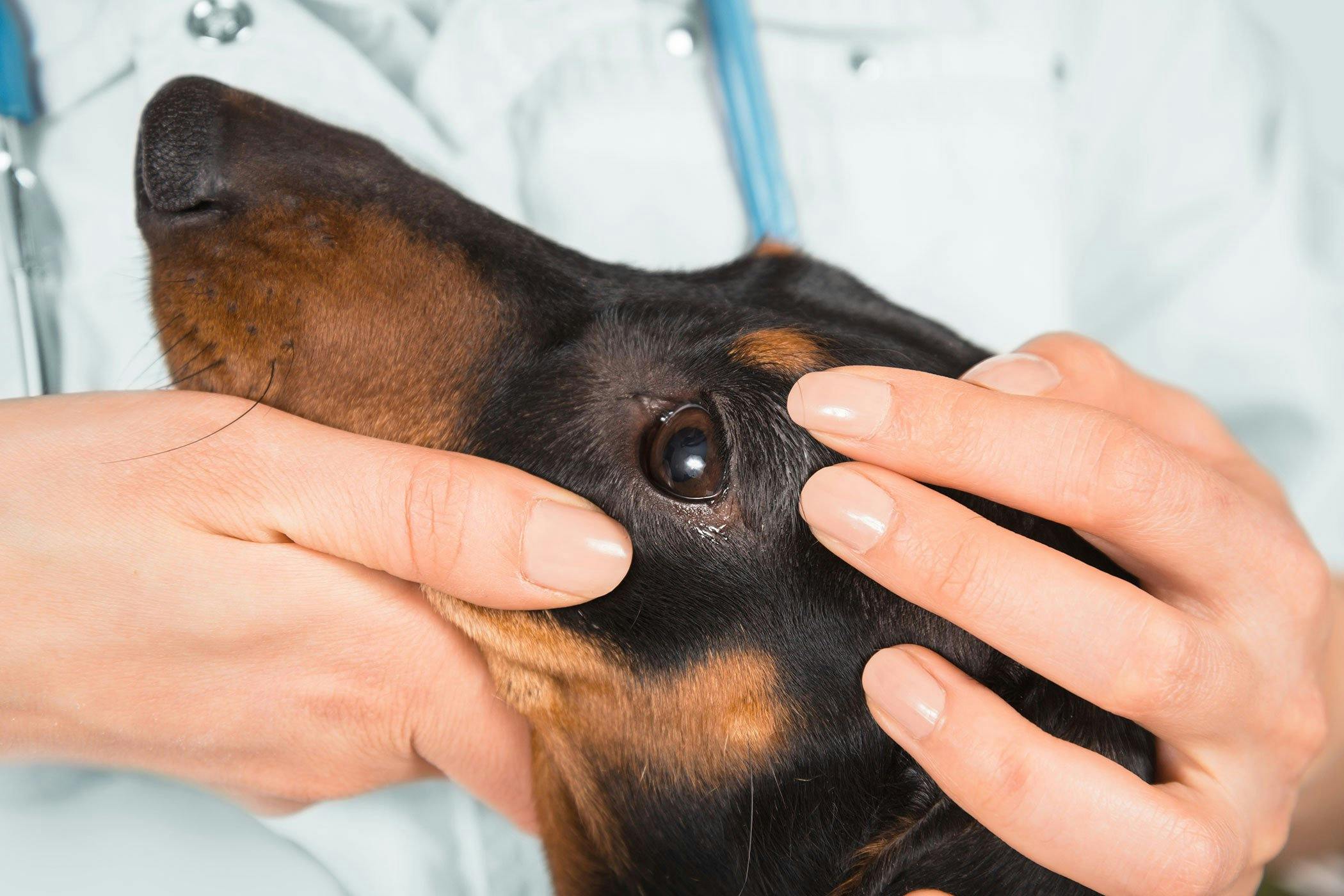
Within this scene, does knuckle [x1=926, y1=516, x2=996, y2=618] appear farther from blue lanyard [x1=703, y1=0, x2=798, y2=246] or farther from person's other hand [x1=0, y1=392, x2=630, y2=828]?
blue lanyard [x1=703, y1=0, x2=798, y2=246]

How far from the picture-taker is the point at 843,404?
1.29 metres

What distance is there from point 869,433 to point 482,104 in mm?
1295

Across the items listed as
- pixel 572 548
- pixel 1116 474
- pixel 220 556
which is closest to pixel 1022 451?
pixel 1116 474

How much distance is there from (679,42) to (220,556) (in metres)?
1.54

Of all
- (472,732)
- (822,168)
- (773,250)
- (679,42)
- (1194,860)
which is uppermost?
(679,42)

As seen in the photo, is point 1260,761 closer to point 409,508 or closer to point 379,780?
point 409,508

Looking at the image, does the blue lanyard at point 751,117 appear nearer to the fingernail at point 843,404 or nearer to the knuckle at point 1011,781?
the fingernail at point 843,404

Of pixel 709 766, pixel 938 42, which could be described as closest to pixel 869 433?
pixel 709 766

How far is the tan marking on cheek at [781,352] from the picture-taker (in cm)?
141

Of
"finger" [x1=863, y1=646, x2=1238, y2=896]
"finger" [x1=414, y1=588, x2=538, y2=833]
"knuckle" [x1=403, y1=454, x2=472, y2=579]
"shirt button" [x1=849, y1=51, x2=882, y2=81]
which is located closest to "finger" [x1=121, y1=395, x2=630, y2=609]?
"knuckle" [x1=403, y1=454, x2=472, y2=579]

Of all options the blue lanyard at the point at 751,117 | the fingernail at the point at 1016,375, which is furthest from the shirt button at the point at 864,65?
the fingernail at the point at 1016,375

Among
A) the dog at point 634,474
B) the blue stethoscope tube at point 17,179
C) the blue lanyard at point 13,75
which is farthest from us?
the blue lanyard at point 13,75

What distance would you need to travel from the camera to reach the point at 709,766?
148 cm

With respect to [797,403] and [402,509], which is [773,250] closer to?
[797,403]
